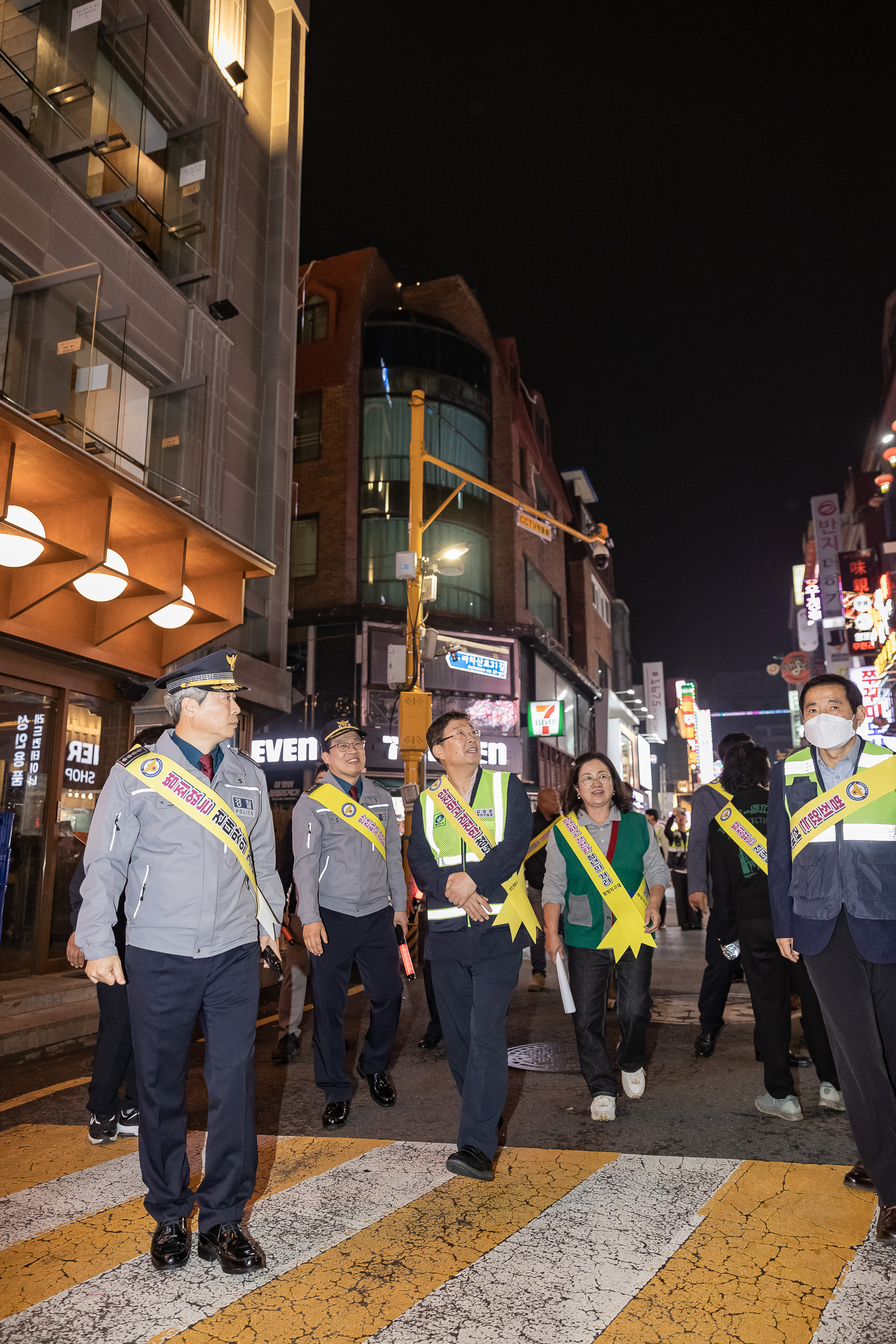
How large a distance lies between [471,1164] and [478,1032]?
1.80 ft

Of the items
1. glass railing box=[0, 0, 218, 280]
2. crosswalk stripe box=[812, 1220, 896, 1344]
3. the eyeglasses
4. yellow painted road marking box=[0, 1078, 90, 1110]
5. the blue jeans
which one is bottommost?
yellow painted road marking box=[0, 1078, 90, 1110]

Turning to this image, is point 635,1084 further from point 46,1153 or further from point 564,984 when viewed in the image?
point 46,1153

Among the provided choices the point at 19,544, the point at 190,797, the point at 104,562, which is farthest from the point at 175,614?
the point at 190,797

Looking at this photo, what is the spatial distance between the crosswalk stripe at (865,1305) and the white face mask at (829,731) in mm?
1890

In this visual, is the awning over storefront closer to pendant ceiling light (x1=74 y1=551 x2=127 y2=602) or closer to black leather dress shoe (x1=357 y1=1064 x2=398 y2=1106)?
pendant ceiling light (x1=74 y1=551 x2=127 y2=602)

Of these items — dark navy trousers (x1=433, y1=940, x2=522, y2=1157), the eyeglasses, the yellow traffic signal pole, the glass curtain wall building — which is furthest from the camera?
the glass curtain wall building

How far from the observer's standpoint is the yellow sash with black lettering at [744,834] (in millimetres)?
5805

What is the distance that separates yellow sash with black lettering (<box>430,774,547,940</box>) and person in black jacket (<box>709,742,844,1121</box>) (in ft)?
5.43

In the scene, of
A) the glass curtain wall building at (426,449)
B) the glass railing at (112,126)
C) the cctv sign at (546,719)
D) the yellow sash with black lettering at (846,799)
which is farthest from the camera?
the cctv sign at (546,719)

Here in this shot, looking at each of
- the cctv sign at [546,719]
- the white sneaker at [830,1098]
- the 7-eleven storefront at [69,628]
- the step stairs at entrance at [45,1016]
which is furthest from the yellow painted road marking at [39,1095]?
the cctv sign at [546,719]

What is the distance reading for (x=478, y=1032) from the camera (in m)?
4.18

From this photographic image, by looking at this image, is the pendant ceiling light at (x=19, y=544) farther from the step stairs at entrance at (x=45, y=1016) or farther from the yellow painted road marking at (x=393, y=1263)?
the yellow painted road marking at (x=393, y=1263)

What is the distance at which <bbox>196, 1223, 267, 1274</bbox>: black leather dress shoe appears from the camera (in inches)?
125

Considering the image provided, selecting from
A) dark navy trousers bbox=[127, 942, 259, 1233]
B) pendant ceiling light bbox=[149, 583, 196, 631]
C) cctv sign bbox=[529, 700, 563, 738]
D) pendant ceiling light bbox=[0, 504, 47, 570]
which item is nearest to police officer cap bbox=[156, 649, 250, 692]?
dark navy trousers bbox=[127, 942, 259, 1233]
